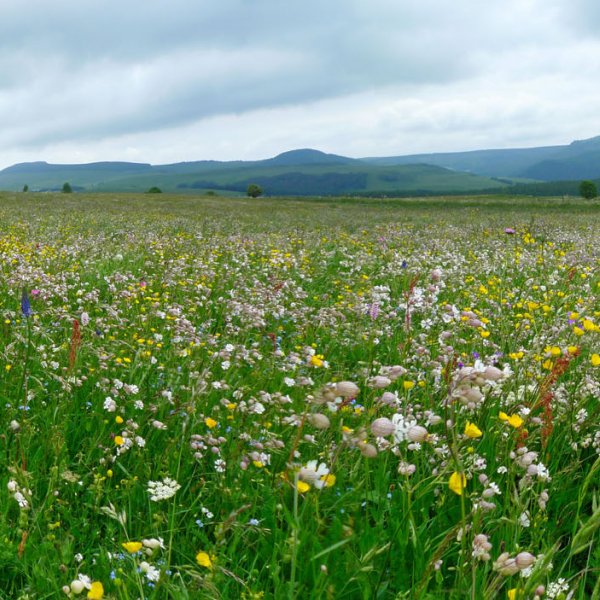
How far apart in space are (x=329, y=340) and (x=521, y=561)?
4.23 meters

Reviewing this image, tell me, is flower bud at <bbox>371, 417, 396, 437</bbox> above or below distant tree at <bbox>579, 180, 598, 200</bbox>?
below

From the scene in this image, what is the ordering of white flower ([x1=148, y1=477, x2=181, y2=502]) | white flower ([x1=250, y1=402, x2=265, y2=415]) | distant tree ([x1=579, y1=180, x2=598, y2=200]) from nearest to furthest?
white flower ([x1=148, y1=477, x2=181, y2=502]) → white flower ([x1=250, y1=402, x2=265, y2=415]) → distant tree ([x1=579, y1=180, x2=598, y2=200])

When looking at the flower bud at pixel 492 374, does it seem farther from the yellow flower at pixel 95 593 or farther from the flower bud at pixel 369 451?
the yellow flower at pixel 95 593

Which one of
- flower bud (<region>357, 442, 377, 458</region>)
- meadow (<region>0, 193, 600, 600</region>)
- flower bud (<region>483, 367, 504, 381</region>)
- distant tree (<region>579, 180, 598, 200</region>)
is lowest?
meadow (<region>0, 193, 600, 600</region>)

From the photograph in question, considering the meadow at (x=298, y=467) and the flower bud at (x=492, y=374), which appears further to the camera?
the meadow at (x=298, y=467)

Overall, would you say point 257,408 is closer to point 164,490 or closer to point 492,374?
point 164,490

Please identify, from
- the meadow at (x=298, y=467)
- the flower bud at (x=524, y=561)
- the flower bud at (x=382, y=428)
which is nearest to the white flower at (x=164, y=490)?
the meadow at (x=298, y=467)

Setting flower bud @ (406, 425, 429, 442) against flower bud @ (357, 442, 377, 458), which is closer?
flower bud @ (357, 442, 377, 458)

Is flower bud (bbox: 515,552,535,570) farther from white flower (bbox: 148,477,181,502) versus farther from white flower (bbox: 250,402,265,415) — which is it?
white flower (bbox: 250,402,265,415)

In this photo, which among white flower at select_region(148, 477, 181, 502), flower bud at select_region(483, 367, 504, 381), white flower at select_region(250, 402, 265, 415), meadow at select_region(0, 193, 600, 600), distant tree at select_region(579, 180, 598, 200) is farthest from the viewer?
distant tree at select_region(579, 180, 598, 200)

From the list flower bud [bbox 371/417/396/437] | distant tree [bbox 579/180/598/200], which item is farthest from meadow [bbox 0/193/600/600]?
distant tree [bbox 579/180/598/200]

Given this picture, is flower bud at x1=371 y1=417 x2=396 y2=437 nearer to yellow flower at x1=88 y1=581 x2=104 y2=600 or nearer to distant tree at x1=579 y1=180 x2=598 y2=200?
yellow flower at x1=88 y1=581 x2=104 y2=600

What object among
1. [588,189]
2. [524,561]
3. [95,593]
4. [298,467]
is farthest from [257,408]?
[588,189]

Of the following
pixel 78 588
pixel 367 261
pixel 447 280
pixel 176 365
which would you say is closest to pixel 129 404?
pixel 176 365
